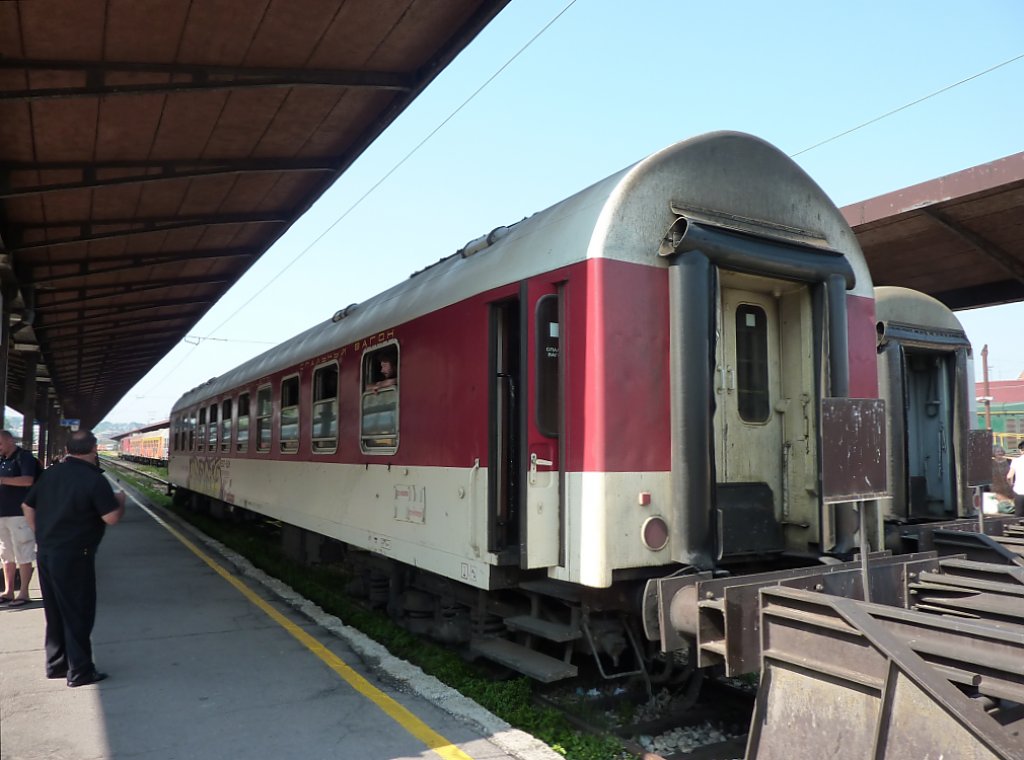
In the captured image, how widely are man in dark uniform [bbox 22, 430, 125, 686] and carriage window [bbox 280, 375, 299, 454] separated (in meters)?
4.12

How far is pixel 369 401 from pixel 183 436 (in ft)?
46.6

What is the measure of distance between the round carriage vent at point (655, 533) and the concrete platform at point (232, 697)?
1.24 metres

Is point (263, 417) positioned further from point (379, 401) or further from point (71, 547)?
point (71, 547)

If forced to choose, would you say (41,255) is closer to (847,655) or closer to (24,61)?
(24,61)

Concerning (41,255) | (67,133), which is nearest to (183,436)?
(41,255)

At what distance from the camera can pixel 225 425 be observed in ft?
46.4

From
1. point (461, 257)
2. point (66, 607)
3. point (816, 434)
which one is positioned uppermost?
point (461, 257)

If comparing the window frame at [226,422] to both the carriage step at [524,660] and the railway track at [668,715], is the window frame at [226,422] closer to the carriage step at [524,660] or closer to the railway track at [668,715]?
the carriage step at [524,660]

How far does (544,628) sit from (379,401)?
2.85 metres

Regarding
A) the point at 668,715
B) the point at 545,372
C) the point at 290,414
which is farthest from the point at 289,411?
the point at 668,715

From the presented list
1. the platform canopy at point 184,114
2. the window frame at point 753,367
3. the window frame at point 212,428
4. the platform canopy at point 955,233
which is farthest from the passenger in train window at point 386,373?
the window frame at point 212,428

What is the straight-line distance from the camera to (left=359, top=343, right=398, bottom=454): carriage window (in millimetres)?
6766

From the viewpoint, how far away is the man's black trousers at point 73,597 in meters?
5.16

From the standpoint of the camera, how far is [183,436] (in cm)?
1967
